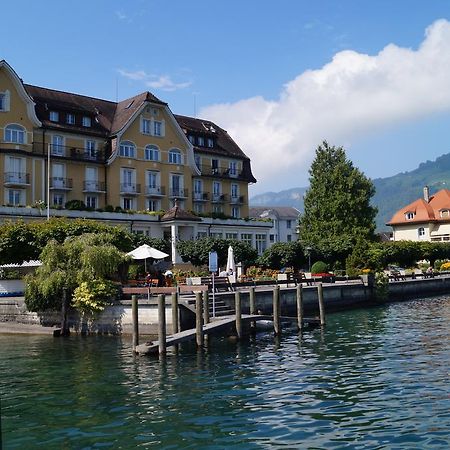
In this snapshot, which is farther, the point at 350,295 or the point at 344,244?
the point at 344,244

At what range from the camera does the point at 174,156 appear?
207 ft

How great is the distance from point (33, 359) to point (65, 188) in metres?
34.2

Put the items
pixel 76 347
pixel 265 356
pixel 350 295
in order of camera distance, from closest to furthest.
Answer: pixel 265 356 → pixel 76 347 → pixel 350 295

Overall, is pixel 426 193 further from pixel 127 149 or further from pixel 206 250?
pixel 206 250

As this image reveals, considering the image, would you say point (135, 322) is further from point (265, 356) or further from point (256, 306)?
point (256, 306)

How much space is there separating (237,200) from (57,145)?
2367 centimetres

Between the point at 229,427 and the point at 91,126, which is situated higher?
the point at 91,126

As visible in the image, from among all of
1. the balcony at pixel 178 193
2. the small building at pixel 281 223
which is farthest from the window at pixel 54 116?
the small building at pixel 281 223

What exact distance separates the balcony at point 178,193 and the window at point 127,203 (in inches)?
187

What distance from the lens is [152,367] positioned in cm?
1970

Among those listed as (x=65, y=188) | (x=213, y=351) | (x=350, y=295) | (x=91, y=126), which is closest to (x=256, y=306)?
(x=213, y=351)

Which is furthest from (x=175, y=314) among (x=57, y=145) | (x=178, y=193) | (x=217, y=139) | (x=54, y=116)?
(x=217, y=139)

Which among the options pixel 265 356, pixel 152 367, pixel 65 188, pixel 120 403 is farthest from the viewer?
pixel 65 188

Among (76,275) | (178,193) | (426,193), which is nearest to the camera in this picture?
(76,275)
